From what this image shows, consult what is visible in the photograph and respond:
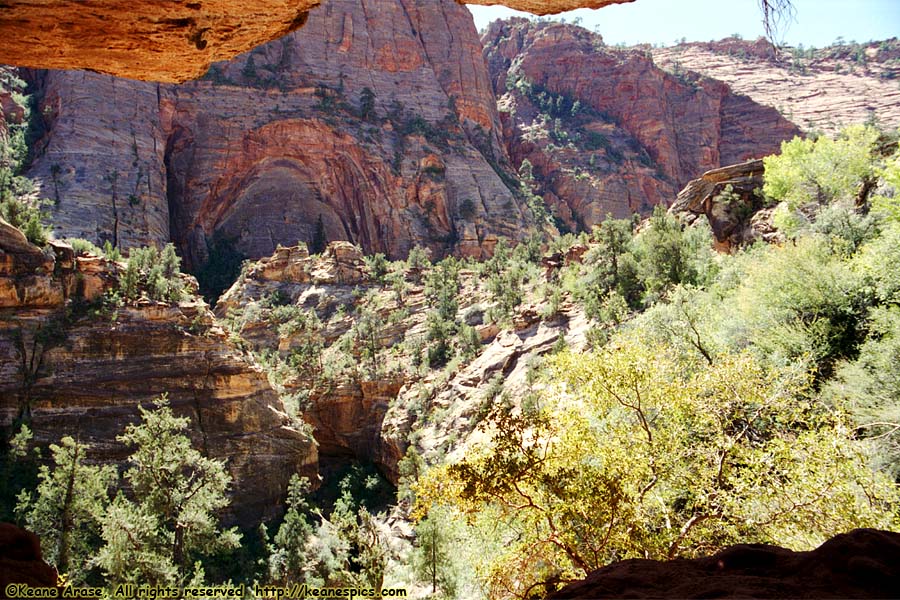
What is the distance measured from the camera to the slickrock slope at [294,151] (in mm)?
48531

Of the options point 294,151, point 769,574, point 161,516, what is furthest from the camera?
point 294,151

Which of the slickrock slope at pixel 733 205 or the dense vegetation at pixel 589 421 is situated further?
the slickrock slope at pixel 733 205

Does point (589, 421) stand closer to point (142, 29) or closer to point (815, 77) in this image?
point (142, 29)

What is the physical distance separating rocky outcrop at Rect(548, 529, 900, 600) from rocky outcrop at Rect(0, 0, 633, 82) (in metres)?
5.55

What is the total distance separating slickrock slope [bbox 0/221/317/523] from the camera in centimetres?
2280

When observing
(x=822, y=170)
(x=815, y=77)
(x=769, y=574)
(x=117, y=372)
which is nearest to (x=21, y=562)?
(x=769, y=574)

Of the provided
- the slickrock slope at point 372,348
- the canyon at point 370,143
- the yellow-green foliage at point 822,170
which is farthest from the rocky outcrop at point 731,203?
the canyon at point 370,143

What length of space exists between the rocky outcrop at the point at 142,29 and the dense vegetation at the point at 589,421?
18.0 ft

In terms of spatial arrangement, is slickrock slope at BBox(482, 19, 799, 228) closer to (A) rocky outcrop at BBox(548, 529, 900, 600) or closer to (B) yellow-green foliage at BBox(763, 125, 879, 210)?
(B) yellow-green foliage at BBox(763, 125, 879, 210)

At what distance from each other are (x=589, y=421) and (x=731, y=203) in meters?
23.7

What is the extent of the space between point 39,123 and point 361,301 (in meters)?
39.4

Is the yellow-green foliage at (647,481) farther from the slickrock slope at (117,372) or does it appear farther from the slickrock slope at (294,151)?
the slickrock slope at (294,151)

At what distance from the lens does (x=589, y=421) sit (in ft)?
27.3

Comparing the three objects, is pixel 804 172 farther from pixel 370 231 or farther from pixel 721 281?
pixel 370 231
